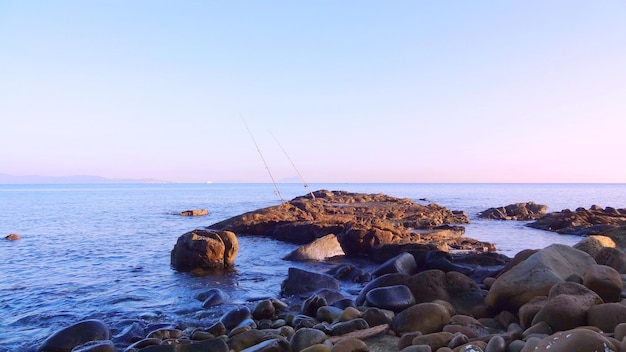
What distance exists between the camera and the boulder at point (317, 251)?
16.5 meters

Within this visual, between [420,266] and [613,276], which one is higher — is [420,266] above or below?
below

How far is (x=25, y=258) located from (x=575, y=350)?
17.8 metres

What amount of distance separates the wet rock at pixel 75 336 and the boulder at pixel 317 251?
9.25m

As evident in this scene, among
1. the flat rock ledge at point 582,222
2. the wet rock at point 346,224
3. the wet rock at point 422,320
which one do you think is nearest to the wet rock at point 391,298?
the wet rock at point 422,320

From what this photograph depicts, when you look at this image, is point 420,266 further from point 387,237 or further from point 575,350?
point 575,350

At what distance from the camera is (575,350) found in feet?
12.5

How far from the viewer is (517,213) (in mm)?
36469

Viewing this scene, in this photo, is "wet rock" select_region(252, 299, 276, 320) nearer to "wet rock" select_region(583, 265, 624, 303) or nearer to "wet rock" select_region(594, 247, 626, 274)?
"wet rock" select_region(583, 265, 624, 303)

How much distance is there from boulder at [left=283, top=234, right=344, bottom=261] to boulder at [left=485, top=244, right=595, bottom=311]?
945cm

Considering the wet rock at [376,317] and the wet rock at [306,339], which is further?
the wet rock at [376,317]

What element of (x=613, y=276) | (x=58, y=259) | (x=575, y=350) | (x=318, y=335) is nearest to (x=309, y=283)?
(x=318, y=335)

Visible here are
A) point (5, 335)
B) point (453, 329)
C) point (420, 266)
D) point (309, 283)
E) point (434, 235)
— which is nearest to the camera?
point (453, 329)

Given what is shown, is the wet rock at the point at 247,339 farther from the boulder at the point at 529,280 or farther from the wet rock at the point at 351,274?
the wet rock at the point at 351,274

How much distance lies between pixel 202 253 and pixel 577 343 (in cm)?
1212
